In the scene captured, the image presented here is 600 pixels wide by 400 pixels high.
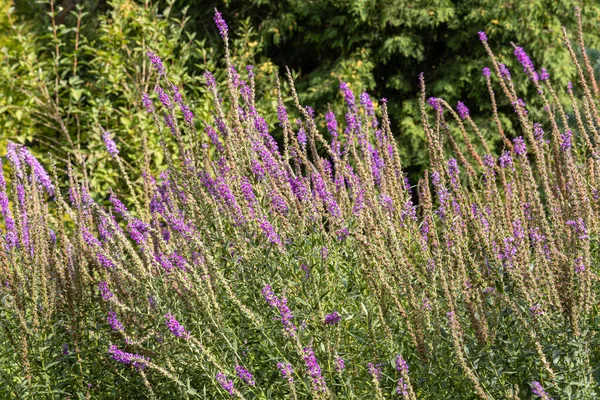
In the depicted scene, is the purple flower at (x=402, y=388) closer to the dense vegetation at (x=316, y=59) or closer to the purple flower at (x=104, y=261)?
the purple flower at (x=104, y=261)

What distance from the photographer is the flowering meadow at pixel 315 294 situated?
100 inches

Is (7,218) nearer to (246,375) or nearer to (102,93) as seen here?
(246,375)

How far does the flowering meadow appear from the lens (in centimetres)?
254

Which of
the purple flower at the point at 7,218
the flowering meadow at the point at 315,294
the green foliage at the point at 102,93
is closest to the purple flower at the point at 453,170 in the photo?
the flowering meadow at the point at 315,294

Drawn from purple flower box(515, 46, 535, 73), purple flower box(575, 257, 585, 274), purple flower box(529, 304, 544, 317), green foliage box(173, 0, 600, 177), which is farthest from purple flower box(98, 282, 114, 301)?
green foliage box(173, 0, 600, 177)

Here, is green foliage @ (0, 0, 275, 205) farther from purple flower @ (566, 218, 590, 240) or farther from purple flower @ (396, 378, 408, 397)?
purple flower @ (396, 378, 408, 397)

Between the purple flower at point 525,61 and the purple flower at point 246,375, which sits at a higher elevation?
the purple flower at point 525,61

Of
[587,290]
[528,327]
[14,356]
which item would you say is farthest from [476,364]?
[14,356]

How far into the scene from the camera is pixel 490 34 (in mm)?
8555

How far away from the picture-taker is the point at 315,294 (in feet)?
9.18

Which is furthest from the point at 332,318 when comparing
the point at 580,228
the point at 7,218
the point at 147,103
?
the point at 7,218

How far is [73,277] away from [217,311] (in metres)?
1.11

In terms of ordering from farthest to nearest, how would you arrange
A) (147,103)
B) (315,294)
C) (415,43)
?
(415,43), (147,103), (315,294)

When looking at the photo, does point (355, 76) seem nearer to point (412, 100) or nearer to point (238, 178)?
point (412, 100)
